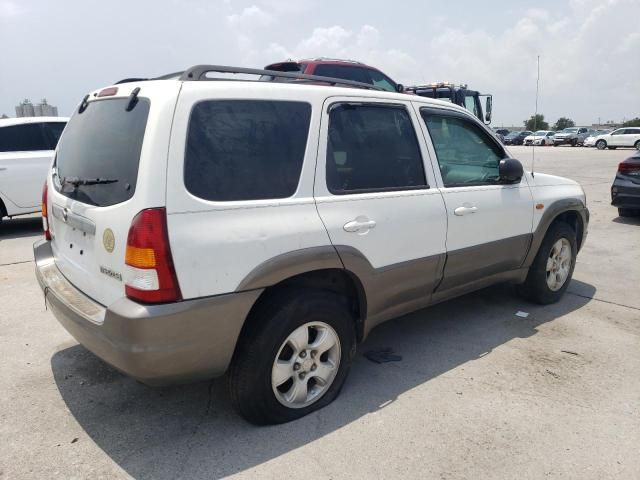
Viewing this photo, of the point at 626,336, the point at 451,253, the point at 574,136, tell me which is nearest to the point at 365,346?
the point at 451,253

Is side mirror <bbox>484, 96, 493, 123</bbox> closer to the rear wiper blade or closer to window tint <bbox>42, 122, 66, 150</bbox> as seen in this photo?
window tint <bbox>42, 122, 66, 150</bbox>

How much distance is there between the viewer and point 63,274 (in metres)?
3.03

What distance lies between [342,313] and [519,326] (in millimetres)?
2082

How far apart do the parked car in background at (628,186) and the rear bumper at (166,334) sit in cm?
832

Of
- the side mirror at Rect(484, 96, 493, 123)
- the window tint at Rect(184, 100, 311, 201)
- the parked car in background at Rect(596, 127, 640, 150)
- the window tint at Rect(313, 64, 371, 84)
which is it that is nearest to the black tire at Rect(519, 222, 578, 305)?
the window tint at Rect(184, 100, 311, 201)

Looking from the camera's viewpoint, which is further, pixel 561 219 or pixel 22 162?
pixel 22 162

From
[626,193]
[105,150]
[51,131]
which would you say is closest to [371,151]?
[105,150]

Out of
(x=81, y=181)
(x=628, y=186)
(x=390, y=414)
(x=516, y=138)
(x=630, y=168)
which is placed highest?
(x=516, y=138)

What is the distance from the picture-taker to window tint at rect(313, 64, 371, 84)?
26.6 ft

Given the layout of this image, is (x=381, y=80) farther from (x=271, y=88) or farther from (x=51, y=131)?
(x=271, y=88)

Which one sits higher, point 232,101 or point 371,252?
point 232,101

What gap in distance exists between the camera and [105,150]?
2645 mm

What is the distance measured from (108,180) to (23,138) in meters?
6.45

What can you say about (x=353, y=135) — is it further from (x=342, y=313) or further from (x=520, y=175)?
(x=520, y=175)
